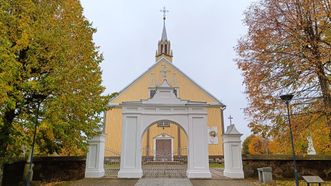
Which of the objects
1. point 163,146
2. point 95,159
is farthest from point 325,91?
point 163,146

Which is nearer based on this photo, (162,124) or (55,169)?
(55,169)

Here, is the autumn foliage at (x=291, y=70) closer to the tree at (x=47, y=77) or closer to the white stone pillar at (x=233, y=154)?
the white stone pillar at (x=233, y=154)

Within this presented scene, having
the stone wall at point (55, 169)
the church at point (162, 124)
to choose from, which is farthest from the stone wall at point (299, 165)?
the church at point (162, 124)

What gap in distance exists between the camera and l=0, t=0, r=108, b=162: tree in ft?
24.1

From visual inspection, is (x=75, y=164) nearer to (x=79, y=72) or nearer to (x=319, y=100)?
(x=79, y=72)

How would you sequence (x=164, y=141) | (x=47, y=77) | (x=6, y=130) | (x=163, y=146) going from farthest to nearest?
(x=164, y=141) < (x=163, y=146) < (x=47, y=77) < (x=6, y=130)

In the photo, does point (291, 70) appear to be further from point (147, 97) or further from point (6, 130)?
point (147, 97)

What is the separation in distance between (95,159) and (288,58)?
10335 mm

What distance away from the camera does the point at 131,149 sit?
13.0m

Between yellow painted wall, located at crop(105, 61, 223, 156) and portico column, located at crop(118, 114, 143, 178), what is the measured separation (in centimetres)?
1079

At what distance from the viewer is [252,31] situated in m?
10.8

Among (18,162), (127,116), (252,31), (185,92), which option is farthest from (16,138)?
(185,92)

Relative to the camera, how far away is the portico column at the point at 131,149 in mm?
12625

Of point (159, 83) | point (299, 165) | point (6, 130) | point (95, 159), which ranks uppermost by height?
point (159, 83)
